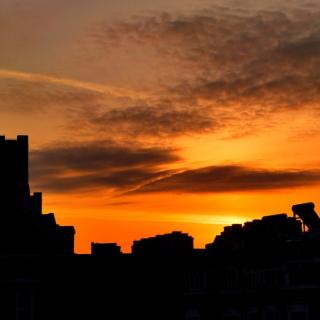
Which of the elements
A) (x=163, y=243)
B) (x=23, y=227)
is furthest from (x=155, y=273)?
(x=163, y=243)

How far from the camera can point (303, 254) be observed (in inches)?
2099

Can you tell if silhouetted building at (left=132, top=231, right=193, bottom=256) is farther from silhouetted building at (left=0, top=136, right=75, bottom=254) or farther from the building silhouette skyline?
silhouetted building at (left=0, top=136, right=75, bottom=254)

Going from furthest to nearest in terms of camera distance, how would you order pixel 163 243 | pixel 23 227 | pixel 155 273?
1. pixel 163 243
2. pixel 155 273
3. pixel 23 227

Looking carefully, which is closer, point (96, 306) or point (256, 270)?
point (256, 270)

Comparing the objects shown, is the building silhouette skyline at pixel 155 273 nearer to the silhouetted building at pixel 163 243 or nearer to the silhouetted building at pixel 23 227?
the silhouetted building at pixel 23 227

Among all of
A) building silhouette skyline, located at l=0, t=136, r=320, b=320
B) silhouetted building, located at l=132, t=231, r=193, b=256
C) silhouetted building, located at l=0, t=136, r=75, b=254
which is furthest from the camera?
silhouetted building, located at l=132, t=231, r=193, b=256

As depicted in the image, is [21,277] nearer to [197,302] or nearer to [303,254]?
[197,302]

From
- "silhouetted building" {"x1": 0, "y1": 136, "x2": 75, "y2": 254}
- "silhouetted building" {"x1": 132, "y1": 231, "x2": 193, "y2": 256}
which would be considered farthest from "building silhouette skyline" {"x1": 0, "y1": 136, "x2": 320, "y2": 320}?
"silhouetted building" {"x1": 132, "y1": 231, "x2": 193, "y2": 256}

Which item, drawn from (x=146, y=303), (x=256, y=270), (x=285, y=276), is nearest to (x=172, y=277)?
(x=146, y=303)

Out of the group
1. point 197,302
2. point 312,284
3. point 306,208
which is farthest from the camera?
point 197,302

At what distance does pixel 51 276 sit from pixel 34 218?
3.86m

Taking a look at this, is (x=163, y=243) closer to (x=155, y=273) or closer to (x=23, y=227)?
(x=155, y=273)

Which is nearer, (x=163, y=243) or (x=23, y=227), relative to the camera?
(x=23, y=227)

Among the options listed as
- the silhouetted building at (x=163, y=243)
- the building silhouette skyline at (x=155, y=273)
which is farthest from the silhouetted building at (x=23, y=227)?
the silhouetted building at (x=163, y=243)
